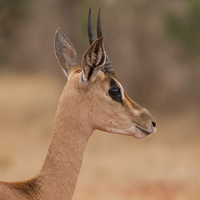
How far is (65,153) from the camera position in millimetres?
2510

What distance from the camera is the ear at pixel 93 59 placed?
2.32m

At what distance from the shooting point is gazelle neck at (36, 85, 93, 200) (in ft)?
8.10

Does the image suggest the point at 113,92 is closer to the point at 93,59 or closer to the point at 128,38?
the point at 93,59

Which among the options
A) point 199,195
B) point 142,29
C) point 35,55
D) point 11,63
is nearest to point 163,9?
point 142,29

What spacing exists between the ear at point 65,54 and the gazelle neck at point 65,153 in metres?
0.55

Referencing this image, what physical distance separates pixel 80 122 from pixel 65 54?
2.73ft

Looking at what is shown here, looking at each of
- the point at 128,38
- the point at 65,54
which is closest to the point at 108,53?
the point at 128,38

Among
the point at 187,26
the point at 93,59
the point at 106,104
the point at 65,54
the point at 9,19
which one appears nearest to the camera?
the point at 93,59

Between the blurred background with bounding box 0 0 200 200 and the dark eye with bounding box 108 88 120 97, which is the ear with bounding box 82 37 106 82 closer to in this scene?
the dark eye with bounding box 108 88 120 97

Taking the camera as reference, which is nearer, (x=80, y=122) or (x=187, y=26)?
(x=80, y=122)

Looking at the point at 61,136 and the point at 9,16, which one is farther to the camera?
the point at 9,16

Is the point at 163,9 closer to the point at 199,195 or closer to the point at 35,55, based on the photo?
the point at 35,55

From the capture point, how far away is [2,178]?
24.1 ft

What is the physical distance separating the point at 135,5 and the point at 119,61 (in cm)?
166
